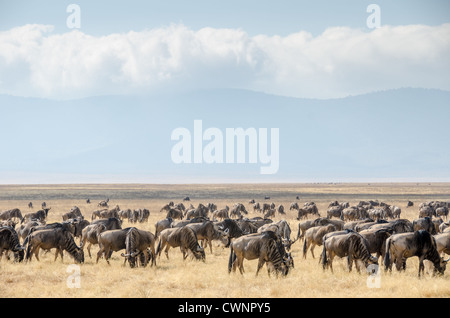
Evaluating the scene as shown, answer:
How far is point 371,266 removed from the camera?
18219 mm

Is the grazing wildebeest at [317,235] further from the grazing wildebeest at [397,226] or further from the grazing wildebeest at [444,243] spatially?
the grazing wildebeest at [444,243]

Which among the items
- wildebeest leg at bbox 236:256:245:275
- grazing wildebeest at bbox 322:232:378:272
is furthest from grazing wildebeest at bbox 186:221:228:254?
grazing wildebeest at bbox 322:232:378:272

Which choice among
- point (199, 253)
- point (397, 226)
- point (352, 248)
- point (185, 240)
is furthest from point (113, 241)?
point (397, 226)

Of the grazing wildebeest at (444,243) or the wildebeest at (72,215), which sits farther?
the wildebeest at (72,215)

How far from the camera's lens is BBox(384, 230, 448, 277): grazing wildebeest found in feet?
58.7

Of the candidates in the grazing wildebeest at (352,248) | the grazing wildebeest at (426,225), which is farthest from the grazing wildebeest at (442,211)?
the grazing wildebeest at (352,248)

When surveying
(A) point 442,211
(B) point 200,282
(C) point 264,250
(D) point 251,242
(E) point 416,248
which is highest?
(D) point 251,242

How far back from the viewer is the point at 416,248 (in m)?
17.9

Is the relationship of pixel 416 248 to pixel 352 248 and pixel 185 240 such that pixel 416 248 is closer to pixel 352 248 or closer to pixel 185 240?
pixel 352 248

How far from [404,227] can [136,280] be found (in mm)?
11497

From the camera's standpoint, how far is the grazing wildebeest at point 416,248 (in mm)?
17906
